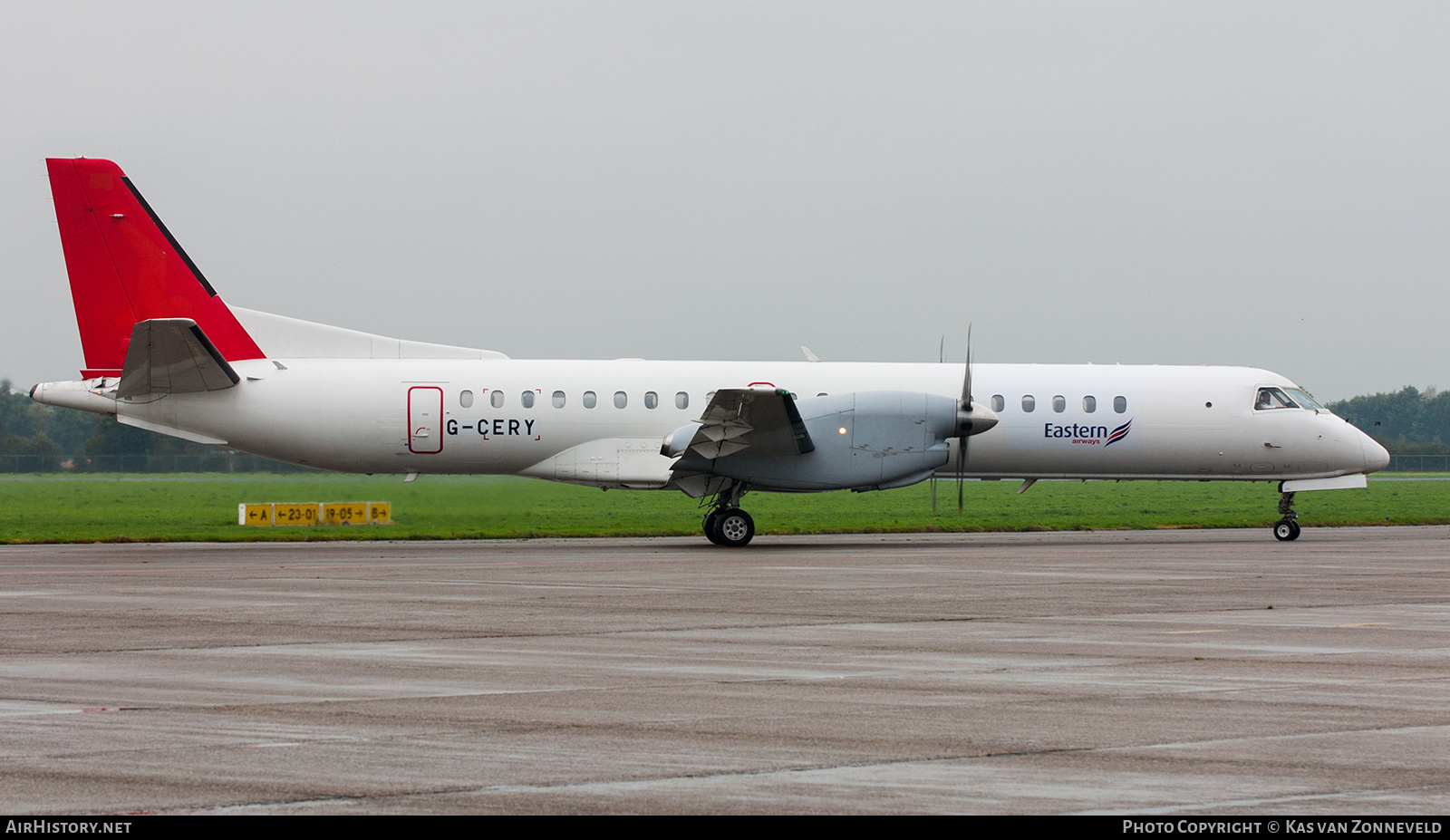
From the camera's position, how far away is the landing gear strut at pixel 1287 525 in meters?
26.8

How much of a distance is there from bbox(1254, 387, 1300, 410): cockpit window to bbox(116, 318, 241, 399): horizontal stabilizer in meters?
19.8

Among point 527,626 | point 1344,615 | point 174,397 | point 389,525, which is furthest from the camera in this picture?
point 389,525

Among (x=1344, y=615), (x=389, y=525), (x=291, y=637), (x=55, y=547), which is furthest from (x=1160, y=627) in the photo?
(x=389, y=525)

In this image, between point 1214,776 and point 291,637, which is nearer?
point 1214,776

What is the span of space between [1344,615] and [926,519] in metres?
23.7

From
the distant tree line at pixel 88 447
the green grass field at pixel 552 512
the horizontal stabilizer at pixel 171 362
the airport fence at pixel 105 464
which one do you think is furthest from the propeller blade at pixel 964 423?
the airport fence at pixel 105 464

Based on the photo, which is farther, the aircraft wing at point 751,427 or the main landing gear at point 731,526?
the main landing gear at point 731,526

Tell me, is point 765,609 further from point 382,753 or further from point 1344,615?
point 382,753

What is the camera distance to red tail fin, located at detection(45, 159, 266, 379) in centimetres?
2450

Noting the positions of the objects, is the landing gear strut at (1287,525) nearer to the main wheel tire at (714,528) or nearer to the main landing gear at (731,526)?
the main landing gear at (731,526)

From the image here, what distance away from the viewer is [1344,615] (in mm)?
13648

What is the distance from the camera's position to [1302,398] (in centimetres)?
2728

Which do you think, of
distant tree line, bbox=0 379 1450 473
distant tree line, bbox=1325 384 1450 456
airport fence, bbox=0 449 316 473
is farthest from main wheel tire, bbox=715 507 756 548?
distant tree line, bbox=1325 384 1450 456

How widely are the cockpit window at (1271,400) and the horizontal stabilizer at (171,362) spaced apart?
1975cm
